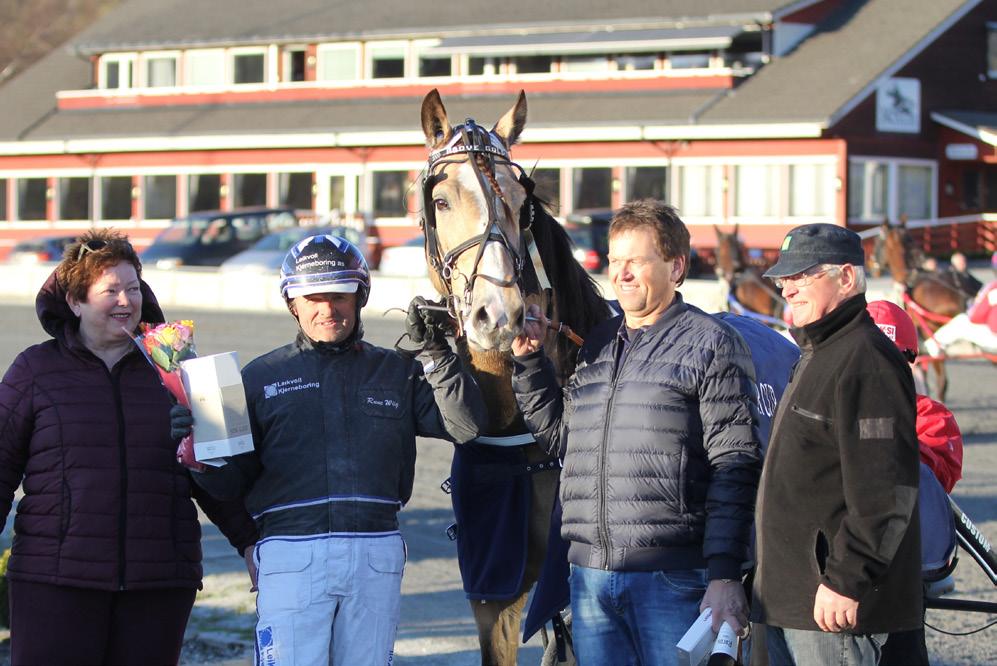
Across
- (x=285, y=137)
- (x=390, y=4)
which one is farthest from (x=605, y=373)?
(x=390, y=4)

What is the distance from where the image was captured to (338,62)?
4466 centimetres

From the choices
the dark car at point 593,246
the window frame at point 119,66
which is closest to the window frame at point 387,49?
the window frame at point 119,66

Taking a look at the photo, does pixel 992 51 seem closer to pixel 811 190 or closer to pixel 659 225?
pixel 811 190

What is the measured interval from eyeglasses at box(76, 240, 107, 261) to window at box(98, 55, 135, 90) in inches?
1792

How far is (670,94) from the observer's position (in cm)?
3906

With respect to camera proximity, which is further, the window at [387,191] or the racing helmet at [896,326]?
the window at [387,191]

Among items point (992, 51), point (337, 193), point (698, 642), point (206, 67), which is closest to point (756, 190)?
point (992, 51)

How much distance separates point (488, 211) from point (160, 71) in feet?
149

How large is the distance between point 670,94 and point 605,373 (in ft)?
118

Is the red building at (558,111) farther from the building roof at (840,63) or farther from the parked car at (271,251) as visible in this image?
the parked car at (271,251)

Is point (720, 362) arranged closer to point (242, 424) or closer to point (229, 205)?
point (242, 424)

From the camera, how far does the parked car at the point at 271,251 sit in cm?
2928

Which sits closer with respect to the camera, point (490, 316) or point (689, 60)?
point (490, 316)

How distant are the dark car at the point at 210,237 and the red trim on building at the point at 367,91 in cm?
684
